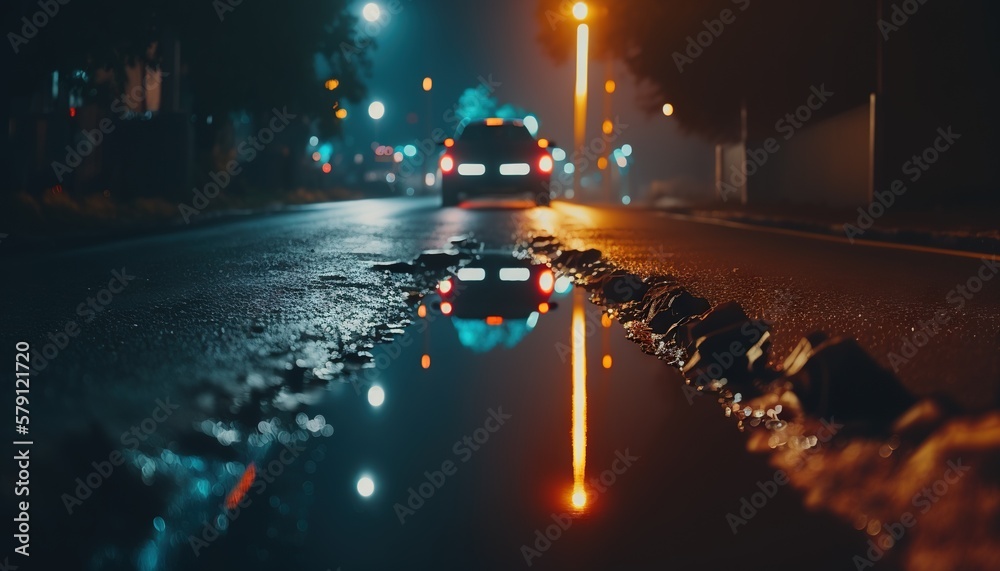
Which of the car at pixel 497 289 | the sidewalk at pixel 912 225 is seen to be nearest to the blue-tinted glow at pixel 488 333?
the car at pixel 497 289

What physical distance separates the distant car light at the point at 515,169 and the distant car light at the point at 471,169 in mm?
411

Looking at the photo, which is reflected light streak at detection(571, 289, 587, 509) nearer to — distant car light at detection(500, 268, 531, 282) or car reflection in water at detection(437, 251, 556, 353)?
car reflection in water at detection(437, 251, 556, 353)

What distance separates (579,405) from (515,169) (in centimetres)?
2085

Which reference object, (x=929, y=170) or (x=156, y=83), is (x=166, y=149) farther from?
(x=929, y=170)

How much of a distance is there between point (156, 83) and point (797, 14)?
1940 cm

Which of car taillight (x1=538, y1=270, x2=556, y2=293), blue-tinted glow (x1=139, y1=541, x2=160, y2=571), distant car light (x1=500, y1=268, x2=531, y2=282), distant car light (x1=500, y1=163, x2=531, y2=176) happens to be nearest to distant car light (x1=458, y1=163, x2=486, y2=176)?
distant car light (x1=500, y1=163, x2=531, y2=176)

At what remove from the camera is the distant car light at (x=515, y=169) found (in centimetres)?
2606

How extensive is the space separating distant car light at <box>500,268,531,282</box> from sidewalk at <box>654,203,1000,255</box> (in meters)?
5.51

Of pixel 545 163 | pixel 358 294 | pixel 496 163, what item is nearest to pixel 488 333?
pixel 358 294

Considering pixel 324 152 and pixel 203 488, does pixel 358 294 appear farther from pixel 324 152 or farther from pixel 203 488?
pixel 324 152

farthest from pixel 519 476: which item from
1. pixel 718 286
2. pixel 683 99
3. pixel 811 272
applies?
pixel 683 99

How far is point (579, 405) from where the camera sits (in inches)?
216

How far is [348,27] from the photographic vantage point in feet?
106

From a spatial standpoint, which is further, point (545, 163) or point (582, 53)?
point (582, 53)
